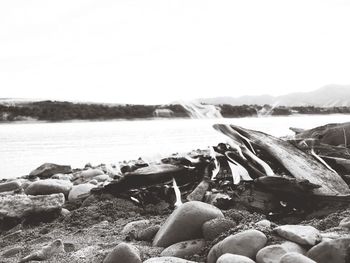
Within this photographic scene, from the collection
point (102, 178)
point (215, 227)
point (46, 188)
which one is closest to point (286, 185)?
point (215, 227)

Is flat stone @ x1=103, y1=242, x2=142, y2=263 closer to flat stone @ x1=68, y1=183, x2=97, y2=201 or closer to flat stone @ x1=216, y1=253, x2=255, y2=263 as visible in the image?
flat stone @ x1=216, y1=253, x2=255, y2=263

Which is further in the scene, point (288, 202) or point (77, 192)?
point (77, 192)

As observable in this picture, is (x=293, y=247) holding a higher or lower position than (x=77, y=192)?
higher

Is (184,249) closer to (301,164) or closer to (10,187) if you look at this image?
Result: (301,164)

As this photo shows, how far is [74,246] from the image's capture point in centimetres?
237

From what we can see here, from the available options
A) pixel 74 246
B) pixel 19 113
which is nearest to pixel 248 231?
pixel 74 246

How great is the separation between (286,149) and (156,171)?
3.52 feet

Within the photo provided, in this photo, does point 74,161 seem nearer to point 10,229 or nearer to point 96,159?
point 96,159

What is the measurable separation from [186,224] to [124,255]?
15.8 inches

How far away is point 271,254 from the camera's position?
1.64 metres

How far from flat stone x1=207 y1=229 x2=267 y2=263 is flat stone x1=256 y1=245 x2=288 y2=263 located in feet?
0.24

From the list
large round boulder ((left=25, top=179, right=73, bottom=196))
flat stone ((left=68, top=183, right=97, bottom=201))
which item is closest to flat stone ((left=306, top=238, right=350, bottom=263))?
flat stone ((left=68, top=183, right=97, bottom=201))

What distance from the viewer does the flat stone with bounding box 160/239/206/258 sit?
1978 millimetres

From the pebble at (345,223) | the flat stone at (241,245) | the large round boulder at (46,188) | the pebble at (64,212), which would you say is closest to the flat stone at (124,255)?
the flat stone at (241,245)
